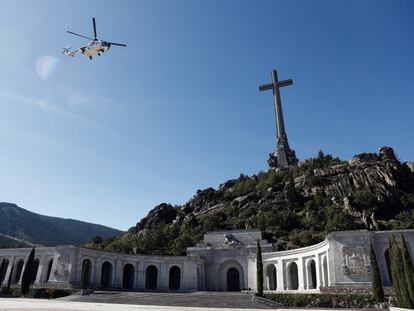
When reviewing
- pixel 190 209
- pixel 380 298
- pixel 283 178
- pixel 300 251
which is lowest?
pixel 380 298

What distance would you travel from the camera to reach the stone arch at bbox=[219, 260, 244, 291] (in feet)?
185

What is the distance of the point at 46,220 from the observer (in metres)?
195

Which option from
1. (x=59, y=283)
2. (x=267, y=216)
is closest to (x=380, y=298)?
(x=59, y=283)

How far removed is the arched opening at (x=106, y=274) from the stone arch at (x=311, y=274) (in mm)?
28833

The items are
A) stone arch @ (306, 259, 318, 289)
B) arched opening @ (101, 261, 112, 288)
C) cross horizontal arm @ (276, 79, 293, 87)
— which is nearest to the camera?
stone arch @ (306, 259, 318, 289)

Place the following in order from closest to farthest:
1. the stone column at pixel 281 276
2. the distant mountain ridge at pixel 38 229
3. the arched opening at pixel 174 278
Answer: the stone column at pixel 281 276 < the arched opening at pixel 174 278 < the distant mountain ridge at pixel 38 229

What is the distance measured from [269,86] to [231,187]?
118 ft

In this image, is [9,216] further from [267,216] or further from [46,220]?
[267,216]

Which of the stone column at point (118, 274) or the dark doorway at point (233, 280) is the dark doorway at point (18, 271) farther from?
the dark doorway at point (233, 280)

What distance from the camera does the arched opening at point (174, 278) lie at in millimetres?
56875

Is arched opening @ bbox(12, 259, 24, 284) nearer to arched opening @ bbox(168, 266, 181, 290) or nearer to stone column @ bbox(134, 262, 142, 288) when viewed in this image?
stone column @ bbox(134, 262, 142, 288)

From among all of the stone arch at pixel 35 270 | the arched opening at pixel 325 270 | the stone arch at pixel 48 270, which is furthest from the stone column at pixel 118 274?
the arched opening at pixel 325 270

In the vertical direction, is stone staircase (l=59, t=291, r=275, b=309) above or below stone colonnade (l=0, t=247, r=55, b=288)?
below

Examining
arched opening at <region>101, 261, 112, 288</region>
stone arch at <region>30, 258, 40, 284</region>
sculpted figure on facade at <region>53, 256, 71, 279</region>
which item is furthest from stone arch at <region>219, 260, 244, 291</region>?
stone arch at <region>30, 258, 40, 284</region>
